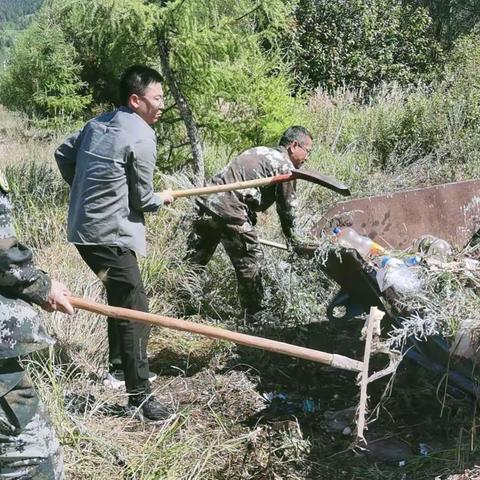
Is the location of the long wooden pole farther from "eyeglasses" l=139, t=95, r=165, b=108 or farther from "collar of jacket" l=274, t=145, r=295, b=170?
"collar of jacket" l=274, t=145, r=295, b=170

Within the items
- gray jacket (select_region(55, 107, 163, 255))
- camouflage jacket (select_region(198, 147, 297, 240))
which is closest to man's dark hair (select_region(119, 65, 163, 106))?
gray jacket (select_region(55, 107, 163, 255))

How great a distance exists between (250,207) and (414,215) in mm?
1166

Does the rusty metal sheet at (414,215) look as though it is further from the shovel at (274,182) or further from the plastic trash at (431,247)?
the plastic trash at (431,247)

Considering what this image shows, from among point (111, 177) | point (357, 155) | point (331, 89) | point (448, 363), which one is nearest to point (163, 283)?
point (111, 177)

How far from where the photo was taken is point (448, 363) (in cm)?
324

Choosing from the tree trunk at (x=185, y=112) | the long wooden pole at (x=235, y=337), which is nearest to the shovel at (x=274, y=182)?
the long wooden pole at (x=235, y=337)

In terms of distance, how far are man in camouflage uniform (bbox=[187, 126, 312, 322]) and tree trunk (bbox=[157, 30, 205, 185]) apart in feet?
4.87

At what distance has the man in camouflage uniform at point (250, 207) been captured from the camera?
468 centimetres

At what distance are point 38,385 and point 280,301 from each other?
6.72 ft

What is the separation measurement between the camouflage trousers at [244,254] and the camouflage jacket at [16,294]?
2.36 meters

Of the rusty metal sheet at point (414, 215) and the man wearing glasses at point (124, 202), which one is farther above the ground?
the man wearing glasses at point (124, 202)

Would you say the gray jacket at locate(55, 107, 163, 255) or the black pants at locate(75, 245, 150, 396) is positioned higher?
the gray jacket at locate(55, 107, 163, 255)

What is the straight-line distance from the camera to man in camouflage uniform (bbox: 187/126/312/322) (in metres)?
4.68

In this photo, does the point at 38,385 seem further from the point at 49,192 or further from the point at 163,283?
the point at 49,192
